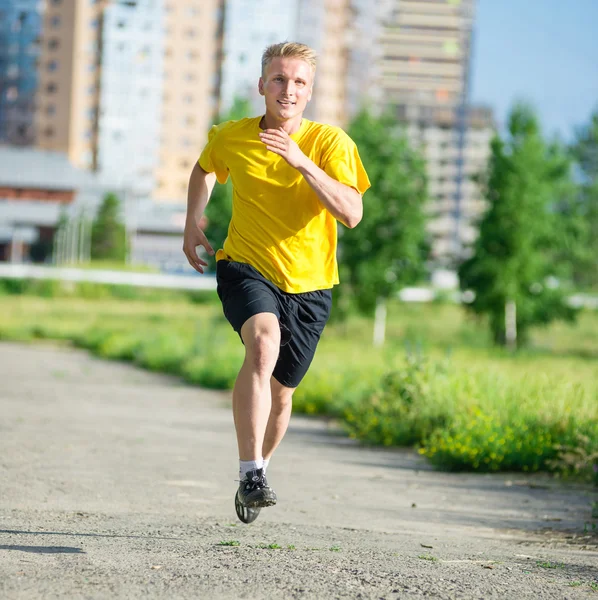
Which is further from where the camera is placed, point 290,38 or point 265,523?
point 290,38

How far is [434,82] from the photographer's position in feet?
620

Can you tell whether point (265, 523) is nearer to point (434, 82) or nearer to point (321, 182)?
point (321, 182)

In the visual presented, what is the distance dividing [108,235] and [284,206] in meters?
86.7

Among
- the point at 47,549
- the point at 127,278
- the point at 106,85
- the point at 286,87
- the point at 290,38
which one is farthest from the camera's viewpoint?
the point at 290,38

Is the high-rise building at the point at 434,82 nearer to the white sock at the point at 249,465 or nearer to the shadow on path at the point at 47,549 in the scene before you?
the white sock at the point at 249,465

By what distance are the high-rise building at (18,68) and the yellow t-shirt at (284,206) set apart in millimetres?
112972

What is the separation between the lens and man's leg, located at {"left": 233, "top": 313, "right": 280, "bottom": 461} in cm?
524

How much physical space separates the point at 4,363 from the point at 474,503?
14697mm

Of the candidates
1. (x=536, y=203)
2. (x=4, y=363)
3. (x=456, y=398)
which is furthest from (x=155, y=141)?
(x=456, y=398)

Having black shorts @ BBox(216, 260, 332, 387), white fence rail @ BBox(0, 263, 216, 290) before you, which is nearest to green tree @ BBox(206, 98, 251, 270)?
white fence rail @ BBox(0, 263, 216, 290)

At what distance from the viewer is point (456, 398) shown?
11430 mm

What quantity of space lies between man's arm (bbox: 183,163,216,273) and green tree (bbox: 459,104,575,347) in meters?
30.9

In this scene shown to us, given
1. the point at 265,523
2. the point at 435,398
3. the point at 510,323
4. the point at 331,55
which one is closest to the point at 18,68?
the point at 331,55

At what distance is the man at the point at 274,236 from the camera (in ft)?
17.3
